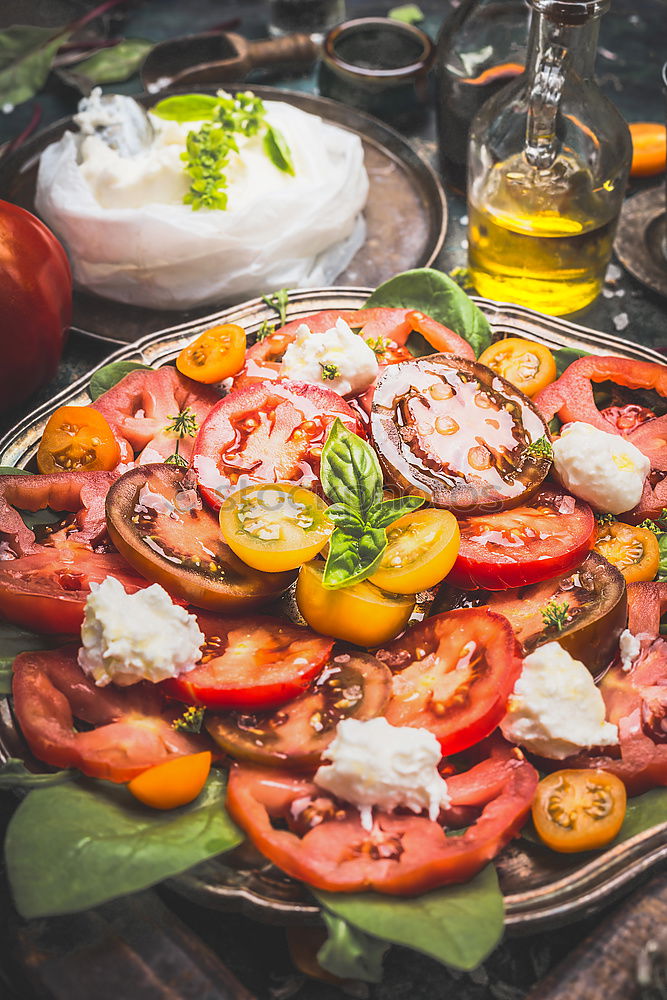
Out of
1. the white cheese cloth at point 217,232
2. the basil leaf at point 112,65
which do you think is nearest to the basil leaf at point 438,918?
the white cheese cloth at point 217,232

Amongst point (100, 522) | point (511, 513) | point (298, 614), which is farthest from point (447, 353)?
point (100, 522)

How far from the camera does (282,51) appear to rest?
3.19 meters

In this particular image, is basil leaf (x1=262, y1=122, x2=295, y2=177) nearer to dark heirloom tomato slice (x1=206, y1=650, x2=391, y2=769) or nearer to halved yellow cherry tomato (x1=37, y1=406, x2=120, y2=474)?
halved yellow cherry tomato (x1=37, y1=406, x2=120, y2=474)

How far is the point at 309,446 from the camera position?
5.48 ft

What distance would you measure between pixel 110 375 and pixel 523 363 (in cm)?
82

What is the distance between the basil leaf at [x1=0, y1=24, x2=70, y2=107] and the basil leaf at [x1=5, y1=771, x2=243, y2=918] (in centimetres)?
247

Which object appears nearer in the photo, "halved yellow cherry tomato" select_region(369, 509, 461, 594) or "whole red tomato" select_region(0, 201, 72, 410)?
"halved yellow cherry tomato" select_region(369, 509, 461, 594)

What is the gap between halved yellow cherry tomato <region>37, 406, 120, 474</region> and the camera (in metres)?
1.73

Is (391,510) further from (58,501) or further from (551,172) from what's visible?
(551,172)

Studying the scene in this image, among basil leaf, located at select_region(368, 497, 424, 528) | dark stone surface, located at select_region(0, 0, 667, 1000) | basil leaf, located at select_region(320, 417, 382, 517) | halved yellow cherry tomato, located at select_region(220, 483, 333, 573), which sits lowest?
dark stone surface, located at select_region(0, 0, 667, 1000)

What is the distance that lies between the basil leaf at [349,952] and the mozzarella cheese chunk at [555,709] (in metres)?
0.35

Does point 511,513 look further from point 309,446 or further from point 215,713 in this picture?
point 215,713

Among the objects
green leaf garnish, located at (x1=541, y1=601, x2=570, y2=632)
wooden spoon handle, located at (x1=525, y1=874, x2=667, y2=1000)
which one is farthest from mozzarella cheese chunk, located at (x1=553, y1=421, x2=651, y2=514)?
wooden spoon handle, located at (x1=525, y1=874, x2=667, y2=1000)

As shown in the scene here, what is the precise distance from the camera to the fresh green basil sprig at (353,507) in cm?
142
